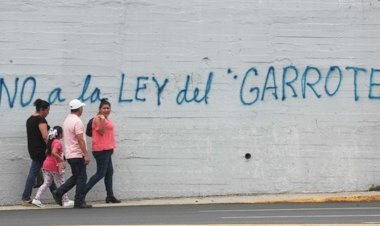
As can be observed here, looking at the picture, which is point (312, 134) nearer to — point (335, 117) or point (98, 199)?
point (335, 117)

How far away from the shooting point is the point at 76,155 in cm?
1375

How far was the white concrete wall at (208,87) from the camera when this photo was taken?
1465 centimetres

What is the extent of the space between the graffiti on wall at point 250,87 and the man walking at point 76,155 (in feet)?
3.38

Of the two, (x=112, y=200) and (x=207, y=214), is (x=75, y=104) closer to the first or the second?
(x=112, y=200)

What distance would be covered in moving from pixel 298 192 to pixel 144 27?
4.01 meters

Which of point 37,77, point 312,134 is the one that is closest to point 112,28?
point 37,77

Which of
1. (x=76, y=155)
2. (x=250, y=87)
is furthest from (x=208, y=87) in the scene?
(x=76, y=155)

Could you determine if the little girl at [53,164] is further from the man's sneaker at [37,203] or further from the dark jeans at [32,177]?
the dark jeans at [32,177]

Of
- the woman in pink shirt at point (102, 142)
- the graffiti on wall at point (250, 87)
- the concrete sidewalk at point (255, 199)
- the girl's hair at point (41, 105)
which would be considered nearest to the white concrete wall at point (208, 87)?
the graffiti on wall at point (250, 87)

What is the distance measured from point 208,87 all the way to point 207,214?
3.26 metres

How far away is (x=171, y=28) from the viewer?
15047 mm

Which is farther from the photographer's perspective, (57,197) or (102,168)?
(102,168)

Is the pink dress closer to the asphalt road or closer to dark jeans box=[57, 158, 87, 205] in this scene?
dark jeans box=[57, 158, 87, 205]

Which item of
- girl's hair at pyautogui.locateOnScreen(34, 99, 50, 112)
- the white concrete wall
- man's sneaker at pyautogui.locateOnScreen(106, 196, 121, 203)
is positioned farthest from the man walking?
the white concrete wall
